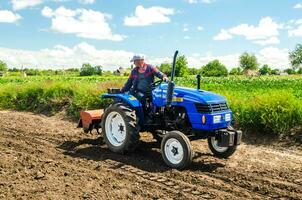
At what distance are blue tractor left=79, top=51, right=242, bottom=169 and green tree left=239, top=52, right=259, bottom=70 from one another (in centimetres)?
11299

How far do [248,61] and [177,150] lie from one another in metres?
116

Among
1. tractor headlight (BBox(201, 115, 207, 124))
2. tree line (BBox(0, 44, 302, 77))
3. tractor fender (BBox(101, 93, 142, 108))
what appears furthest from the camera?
tree line (BBox(0, 44, 302, 77))

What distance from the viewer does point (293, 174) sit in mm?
6512

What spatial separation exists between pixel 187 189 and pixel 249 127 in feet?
13.9

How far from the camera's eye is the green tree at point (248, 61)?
117688mm

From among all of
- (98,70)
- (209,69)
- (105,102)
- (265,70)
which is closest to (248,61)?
(265,70)

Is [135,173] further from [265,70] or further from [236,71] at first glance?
[265,70]

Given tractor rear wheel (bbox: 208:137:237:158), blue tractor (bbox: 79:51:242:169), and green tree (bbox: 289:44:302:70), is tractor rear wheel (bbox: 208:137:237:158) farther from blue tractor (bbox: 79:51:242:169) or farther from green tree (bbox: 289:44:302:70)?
green tree (bbox: 289:44:302:70)

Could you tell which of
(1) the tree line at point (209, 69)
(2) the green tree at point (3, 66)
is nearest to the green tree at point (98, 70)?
(1) the tree line at point (209, 69)

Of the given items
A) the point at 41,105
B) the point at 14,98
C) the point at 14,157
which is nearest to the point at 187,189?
the point at 14,157

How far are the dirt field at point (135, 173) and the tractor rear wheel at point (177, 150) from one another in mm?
146

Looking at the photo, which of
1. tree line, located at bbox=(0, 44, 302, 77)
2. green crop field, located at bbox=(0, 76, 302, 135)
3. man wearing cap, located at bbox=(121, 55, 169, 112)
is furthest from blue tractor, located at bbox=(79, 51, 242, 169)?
tree line, located at bbox=(0, 44, 302, 77)

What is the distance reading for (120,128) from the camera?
7.85m

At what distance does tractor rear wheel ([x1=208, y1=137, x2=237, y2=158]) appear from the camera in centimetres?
737
